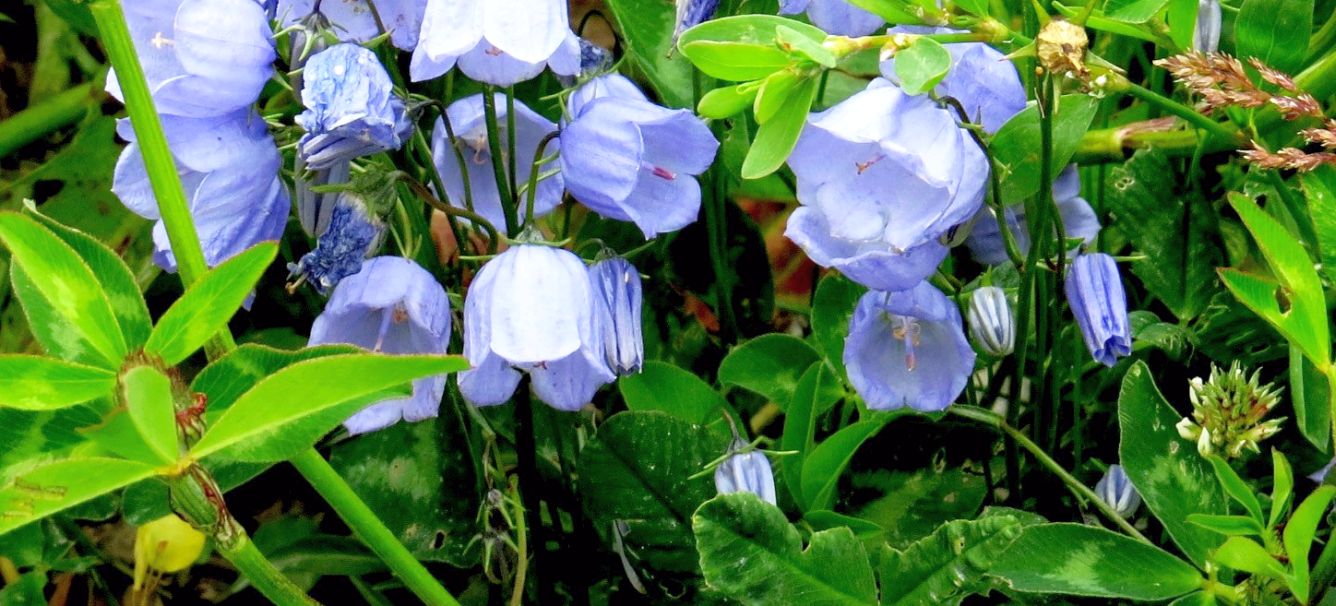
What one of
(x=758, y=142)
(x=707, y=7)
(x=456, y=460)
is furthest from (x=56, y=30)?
(x=758, y=142)

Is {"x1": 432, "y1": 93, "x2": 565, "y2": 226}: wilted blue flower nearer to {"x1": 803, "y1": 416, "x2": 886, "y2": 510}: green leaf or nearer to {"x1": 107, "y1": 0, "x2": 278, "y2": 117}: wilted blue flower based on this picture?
{"x1": 107, "y1": 0, "x2": 278, "y2": 117}: wilted blue flower

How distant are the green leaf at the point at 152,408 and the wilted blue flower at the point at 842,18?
0.57 m

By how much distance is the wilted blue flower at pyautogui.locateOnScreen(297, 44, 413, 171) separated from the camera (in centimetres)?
82

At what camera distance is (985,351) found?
39.0 inches

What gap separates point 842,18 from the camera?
98cm

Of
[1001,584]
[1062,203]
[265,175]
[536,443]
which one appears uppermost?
[265,175]

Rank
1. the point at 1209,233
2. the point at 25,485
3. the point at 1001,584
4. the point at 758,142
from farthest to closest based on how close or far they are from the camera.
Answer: the point at 1209,233 < the point at 1001,584 < the point at 758,142 < the point at 25,485

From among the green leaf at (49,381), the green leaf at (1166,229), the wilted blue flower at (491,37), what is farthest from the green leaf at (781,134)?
the green leaf at (1166,229)

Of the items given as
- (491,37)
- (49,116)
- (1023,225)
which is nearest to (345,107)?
(491,37)

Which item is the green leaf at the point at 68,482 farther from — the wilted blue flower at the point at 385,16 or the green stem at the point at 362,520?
the wilted blue flower at the point at 385,16

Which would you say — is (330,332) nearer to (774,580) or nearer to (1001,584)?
(774,580)

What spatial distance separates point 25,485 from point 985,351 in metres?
0.65

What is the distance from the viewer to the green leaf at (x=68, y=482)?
0.57m

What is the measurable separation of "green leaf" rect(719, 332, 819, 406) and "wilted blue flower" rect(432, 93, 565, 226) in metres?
0.18
